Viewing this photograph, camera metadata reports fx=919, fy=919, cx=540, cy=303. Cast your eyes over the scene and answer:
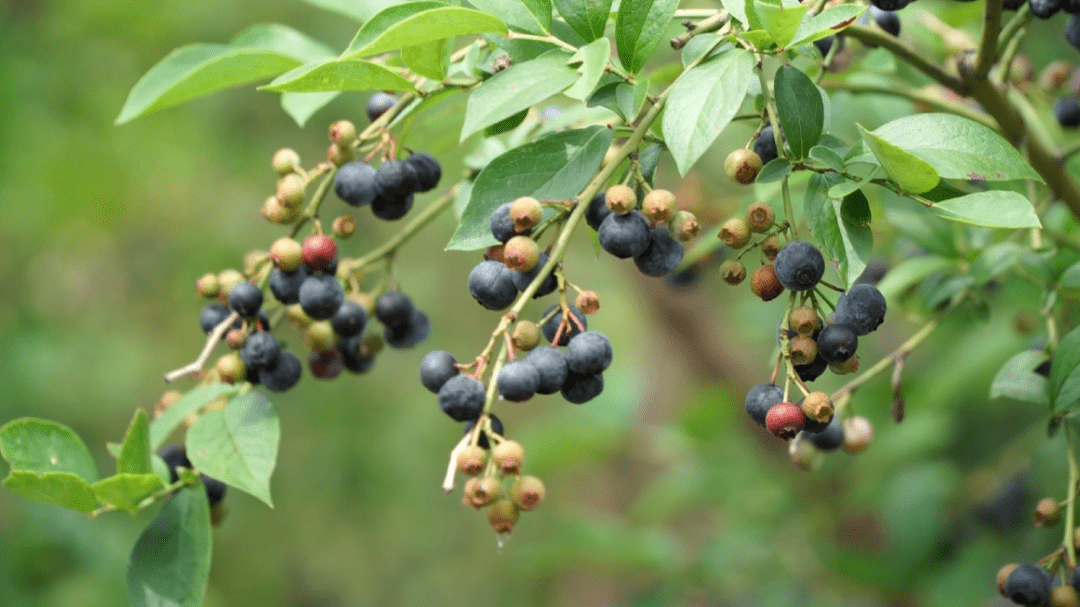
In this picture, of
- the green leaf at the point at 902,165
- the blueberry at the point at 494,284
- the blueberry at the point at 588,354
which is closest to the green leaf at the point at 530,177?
the blueberry at the point at 494,284

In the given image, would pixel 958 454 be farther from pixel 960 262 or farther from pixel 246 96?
pixel 246 96

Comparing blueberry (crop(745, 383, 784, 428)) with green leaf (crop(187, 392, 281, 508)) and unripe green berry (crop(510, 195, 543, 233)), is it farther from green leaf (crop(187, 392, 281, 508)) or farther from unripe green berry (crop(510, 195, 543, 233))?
green leaf (crop(187, 392, 281, 508))

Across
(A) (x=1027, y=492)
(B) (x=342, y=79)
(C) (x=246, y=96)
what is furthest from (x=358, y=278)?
(C) (x=246, y=96)

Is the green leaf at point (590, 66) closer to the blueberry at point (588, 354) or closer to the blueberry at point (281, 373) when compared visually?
the blueberry at point (588, 354)

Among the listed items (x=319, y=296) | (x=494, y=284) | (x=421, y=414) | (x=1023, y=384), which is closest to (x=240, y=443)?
(x=319, y=296)

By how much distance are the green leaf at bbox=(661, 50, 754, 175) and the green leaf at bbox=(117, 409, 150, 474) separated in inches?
29.1

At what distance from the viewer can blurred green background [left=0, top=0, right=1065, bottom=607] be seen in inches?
98.4

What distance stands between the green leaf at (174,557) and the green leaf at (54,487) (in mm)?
87

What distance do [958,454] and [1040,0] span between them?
240 cm

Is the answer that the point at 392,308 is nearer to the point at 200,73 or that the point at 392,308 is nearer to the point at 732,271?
the point at 200,73

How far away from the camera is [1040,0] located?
1126mm

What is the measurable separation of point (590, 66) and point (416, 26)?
17cm

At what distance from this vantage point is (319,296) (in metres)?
1.18

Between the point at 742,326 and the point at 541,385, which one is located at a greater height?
the point at 541,385
